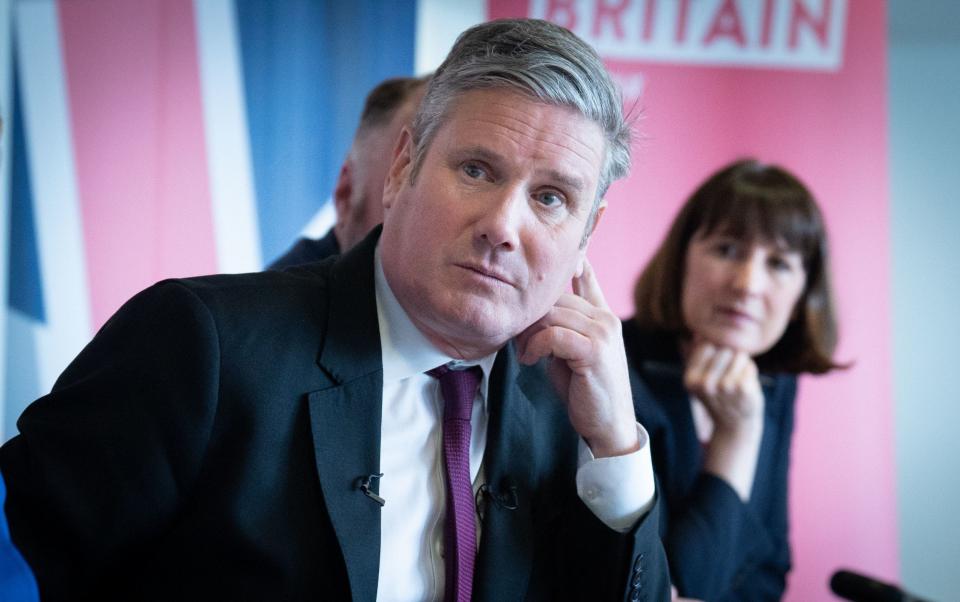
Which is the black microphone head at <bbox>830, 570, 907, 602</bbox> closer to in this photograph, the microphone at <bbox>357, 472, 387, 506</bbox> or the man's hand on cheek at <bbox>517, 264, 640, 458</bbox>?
the man's hand on cheek at <bbox>517, 264, 640, 458</bbox>

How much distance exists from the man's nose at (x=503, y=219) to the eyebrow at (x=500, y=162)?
0.05 m

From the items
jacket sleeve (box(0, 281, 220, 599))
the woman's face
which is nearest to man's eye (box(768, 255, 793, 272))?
the woman's face

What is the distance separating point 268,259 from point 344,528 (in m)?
2.25

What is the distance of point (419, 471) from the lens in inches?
58.6

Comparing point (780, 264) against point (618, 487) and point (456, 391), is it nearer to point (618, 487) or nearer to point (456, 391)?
point (618, 487)

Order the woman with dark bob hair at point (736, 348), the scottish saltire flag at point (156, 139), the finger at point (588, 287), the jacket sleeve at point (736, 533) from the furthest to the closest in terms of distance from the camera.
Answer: the scottish saltire flag at point (156, 139)
the woman with dark bob hair at point (736, 348)
the jacket sleeve at point (736, 533)
the finger at point (588, 287)

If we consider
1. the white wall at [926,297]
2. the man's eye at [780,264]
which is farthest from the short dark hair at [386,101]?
the white wall at [926,297]

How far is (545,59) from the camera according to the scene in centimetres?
142

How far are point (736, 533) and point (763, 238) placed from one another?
775 millimetres

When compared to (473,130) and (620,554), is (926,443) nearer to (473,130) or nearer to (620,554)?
(620,554)

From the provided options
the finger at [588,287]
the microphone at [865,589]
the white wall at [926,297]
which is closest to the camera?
the microphone at [865,589]

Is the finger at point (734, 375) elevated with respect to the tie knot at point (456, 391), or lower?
lower

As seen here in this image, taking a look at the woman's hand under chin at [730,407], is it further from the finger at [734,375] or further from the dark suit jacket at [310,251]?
the dark suit jacket at [310,251]

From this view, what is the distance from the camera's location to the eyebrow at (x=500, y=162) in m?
1.41
